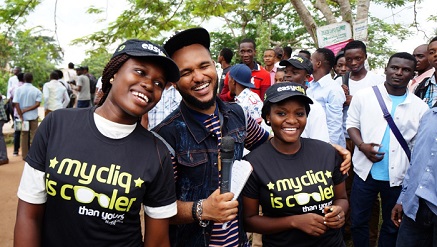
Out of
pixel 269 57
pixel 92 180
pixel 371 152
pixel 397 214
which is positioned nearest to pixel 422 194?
pixel 397 214

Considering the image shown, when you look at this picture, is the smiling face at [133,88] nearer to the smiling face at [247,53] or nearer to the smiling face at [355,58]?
the smiling face at [355,58]

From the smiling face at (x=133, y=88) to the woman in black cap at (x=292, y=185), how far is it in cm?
84

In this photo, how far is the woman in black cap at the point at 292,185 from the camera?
7.07ft

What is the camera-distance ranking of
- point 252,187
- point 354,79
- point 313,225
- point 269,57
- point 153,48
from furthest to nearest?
point 269,57 → point 354,79 → point 252,187 → point 313,225 → point 153,48

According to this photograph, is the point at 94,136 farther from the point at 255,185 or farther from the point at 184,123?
the point at 255,185

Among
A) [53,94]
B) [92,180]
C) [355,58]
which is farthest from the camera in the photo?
[53,94]

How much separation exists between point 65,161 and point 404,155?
294 cm

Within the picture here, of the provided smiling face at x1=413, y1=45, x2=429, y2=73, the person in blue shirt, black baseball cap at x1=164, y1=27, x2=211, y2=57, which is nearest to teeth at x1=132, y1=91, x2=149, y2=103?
black baseball cap at x1=164, y1=27, x2=211, y2=57

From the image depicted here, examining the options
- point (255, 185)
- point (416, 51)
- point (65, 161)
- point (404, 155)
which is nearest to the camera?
point (65, 161)

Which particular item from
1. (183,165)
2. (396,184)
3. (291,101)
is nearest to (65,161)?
(183,165)

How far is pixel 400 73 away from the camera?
3438 mm

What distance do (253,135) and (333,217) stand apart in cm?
71

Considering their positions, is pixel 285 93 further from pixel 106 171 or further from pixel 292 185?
pixel 106 171

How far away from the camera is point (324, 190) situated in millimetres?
2203
